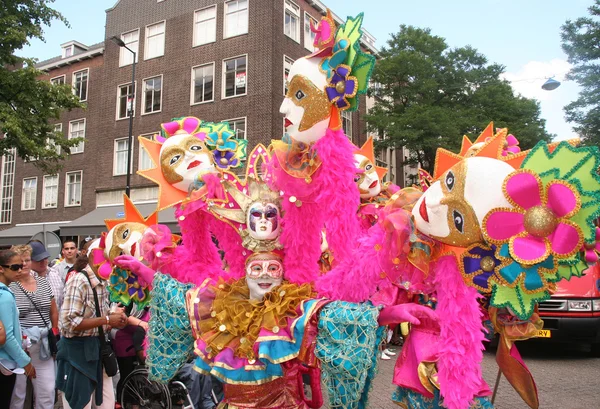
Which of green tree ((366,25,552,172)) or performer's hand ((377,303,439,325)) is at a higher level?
green tree ((366,25,552,172))

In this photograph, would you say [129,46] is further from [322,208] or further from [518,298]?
[518,298]

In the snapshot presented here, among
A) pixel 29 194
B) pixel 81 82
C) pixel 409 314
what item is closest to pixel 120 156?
pixel 81 82

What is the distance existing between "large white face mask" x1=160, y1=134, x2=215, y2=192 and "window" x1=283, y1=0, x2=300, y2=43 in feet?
49.1

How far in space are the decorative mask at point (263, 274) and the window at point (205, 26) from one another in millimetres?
17056

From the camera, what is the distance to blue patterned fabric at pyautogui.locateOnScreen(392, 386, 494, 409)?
2.39 meters

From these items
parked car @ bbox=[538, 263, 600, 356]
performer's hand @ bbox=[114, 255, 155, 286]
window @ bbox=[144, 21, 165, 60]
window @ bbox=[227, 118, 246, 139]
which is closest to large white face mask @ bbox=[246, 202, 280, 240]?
performer's hand @ bbox=[114, 255, 155, 286]

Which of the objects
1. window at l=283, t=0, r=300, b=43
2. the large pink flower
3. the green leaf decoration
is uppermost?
window at l=283, t=0, r=300, b=43

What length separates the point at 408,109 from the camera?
1827 cm

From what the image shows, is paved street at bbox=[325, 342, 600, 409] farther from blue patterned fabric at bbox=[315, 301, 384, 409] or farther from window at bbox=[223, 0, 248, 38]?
window at bbox=[223, 0, 248, 38]

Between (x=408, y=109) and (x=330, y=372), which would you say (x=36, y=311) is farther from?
(x=408, y=109)

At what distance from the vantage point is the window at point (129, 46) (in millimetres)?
20422

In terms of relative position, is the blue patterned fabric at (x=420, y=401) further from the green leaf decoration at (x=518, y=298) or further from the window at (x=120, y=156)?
the window at (x=120, y=156)

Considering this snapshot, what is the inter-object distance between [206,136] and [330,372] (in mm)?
2238

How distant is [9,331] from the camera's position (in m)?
3.43
